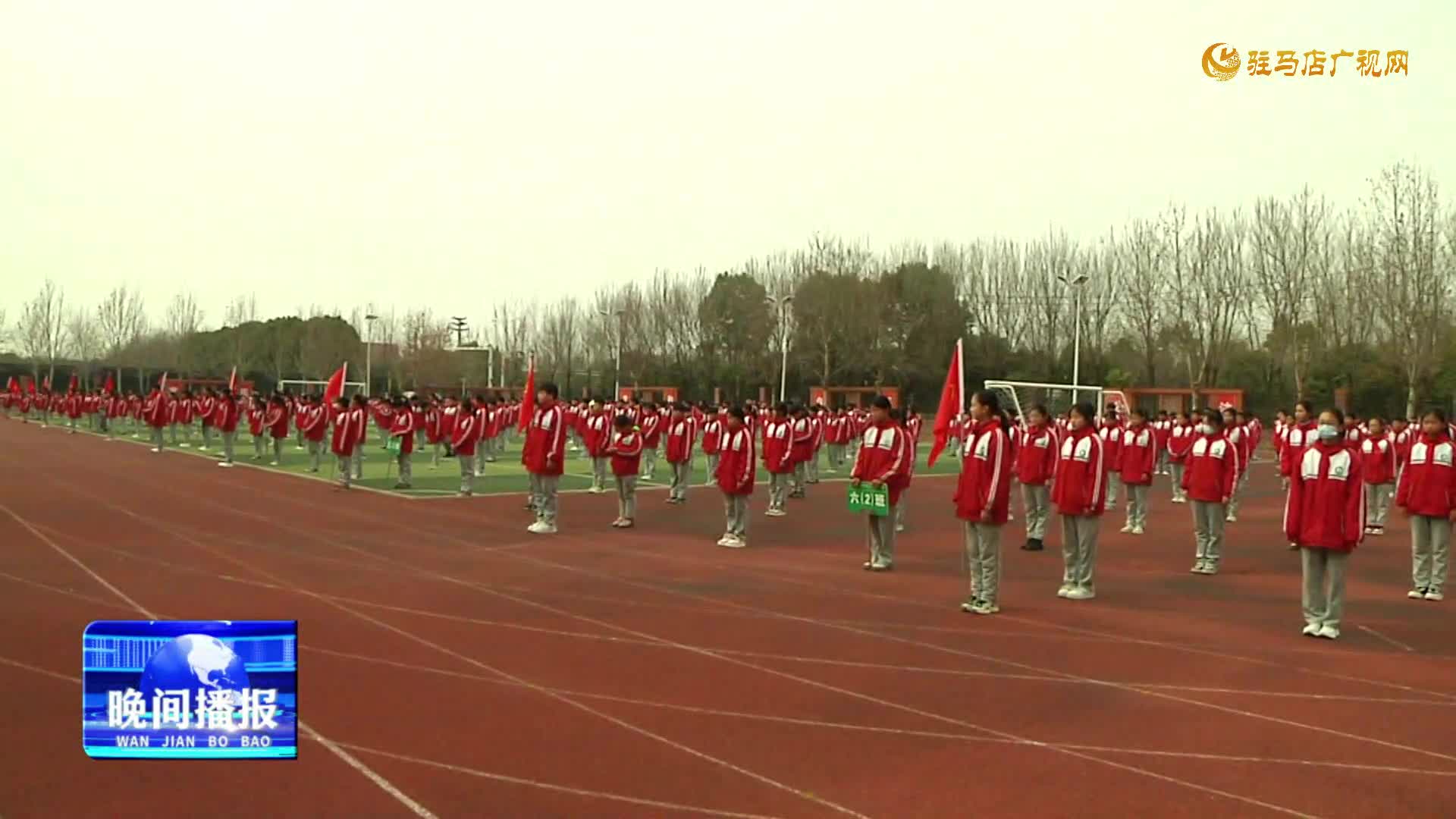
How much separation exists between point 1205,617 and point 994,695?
4.26 m

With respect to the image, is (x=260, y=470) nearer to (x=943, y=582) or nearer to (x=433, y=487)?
(x=433, y=487)

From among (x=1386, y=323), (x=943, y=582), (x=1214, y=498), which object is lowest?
(x=943, y=582)

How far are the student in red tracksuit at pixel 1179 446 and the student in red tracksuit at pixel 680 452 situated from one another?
10.2m


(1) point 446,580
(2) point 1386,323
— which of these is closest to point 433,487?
(1) point 446,580

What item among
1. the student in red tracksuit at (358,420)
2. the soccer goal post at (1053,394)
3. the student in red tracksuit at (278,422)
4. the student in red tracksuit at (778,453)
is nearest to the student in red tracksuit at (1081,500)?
the student in red tracksuit at (778,453)

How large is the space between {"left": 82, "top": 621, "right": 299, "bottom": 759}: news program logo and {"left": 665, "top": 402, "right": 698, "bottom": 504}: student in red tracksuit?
17.9 metres

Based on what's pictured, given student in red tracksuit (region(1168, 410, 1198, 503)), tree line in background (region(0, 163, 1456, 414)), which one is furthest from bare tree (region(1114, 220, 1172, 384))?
student in red tracksuit (region(1168, 410, 1198, 503))

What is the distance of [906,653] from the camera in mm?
8875

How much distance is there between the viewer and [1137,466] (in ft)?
59.7

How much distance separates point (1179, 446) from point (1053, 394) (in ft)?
118

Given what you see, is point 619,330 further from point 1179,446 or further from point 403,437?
point 1179,446

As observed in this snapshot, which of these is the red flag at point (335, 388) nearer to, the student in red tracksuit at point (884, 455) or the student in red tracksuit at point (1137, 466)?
the student in red tracksuit at point (884, 455)

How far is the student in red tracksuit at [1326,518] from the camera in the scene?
9.66 m

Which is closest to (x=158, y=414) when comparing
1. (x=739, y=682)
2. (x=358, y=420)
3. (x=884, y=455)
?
(x=358, y=420)
